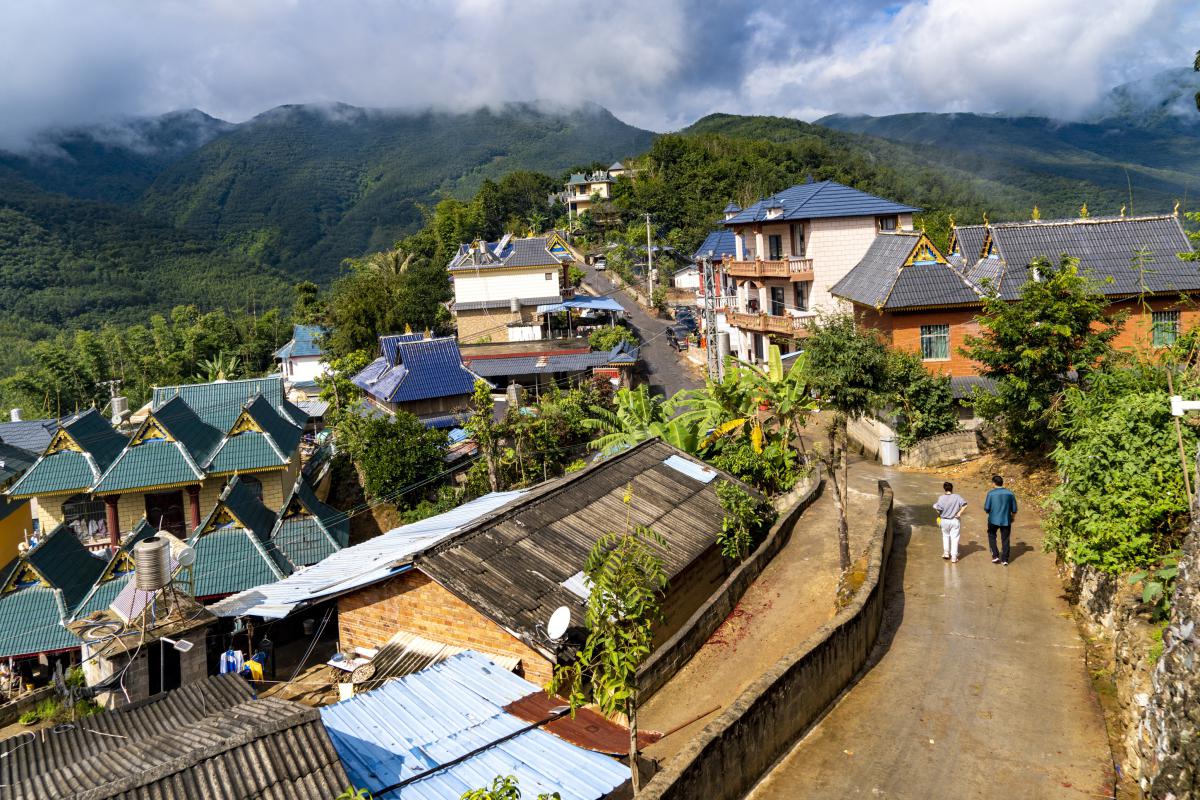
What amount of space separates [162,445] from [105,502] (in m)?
2.57

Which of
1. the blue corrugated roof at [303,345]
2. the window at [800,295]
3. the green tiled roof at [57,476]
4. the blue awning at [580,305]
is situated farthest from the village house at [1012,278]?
the blue corrugated roof at [303,345]

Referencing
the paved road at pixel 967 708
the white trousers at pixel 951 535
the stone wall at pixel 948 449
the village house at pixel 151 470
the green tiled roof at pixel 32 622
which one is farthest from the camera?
the village house at pixel 151 470

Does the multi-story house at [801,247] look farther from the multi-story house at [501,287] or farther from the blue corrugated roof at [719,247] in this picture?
the multi-story house at [501,287]

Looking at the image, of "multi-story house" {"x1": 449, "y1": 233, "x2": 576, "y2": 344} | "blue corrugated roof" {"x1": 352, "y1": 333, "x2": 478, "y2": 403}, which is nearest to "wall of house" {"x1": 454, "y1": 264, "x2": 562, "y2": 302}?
"multi-story house" {"x1": 449, "y1": 233, "x2": 576, "y2": 344}

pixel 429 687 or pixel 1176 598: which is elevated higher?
pixel 1176 598

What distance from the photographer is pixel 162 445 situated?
28.4 meters

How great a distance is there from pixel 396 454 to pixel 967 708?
22932mm

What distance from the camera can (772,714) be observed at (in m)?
8.89

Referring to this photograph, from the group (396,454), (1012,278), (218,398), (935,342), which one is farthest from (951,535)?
(218,398)

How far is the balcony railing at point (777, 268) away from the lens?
121 feet

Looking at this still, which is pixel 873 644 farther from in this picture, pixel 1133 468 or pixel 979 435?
pixel 979 435

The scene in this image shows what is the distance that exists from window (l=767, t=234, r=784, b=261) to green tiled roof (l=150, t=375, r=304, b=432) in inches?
867

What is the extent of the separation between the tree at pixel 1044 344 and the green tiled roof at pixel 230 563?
1867 cm

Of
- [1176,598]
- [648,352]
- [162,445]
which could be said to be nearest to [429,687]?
[1176,598]
